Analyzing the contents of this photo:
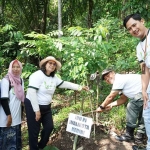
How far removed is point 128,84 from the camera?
3.38 metres

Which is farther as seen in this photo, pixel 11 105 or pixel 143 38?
pixel 11 105

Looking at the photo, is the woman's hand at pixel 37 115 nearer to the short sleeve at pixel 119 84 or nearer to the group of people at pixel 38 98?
the group of people at pixel 38 98

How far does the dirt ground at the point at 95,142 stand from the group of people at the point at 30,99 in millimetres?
400

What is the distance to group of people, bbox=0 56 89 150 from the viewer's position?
3146 millimetres

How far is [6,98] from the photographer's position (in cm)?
310

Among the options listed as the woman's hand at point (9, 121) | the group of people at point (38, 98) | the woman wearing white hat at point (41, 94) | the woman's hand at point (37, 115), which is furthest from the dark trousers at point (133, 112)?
the woman's hand at point (9, 121)

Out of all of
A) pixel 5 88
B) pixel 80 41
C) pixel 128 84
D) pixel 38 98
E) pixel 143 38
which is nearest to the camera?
pixel 143 38

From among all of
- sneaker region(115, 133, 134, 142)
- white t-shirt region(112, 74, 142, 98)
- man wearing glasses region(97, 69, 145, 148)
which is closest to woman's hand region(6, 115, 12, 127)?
man wearing glasses region(97, 69, 145, 148)

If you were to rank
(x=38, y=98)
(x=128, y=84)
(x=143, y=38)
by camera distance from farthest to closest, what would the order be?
(x=128, y=84) → (x=38, y=98) → (x=143, y=38)

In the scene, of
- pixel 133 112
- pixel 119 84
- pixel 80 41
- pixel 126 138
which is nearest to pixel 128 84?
pixel 119 84

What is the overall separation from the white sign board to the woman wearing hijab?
2.68ft

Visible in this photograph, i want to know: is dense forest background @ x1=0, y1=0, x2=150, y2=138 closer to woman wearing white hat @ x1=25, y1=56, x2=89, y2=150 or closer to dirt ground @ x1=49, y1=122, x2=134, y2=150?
woman wearing white hat @ x1=25, y1=56, x2=89, y2=150

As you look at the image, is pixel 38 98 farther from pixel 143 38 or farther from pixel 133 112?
pixel 143 38

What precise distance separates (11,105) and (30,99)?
0.30 metres
